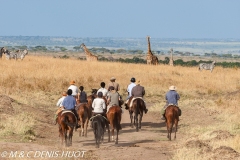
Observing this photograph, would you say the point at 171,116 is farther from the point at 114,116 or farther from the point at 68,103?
the point at 68,103

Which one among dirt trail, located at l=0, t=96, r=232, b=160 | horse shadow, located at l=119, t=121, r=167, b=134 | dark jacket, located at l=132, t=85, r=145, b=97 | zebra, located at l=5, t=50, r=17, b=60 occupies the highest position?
dark jacket, located at l=132, t=85, r=145, b=97

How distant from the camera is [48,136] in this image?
2155cm

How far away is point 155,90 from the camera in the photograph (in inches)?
1395

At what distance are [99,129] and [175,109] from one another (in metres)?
3.00

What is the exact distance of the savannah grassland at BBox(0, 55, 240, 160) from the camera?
779 inches

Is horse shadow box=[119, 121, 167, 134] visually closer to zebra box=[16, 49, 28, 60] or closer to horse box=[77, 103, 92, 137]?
horse box=[77, 103, 92, 137]

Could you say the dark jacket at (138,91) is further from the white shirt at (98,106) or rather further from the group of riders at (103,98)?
the white shirt at (98,106)

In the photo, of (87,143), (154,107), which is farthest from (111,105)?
(154,107)

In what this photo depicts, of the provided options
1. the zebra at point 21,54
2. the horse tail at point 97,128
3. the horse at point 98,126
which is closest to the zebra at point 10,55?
the zebra at point 21,54

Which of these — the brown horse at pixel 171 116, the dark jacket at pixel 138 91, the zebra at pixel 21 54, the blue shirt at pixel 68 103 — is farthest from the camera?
the zebra at pixel 21 54

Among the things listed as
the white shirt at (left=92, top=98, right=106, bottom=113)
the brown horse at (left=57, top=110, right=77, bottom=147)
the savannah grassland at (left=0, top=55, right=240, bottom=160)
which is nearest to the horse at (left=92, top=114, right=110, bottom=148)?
the white shirt at (left=92, top=98, right=106, bottom=113)

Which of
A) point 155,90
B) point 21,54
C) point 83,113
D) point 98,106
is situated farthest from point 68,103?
point 21,54

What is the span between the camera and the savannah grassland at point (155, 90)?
1980cm

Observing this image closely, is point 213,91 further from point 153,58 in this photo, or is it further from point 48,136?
point 48,136
